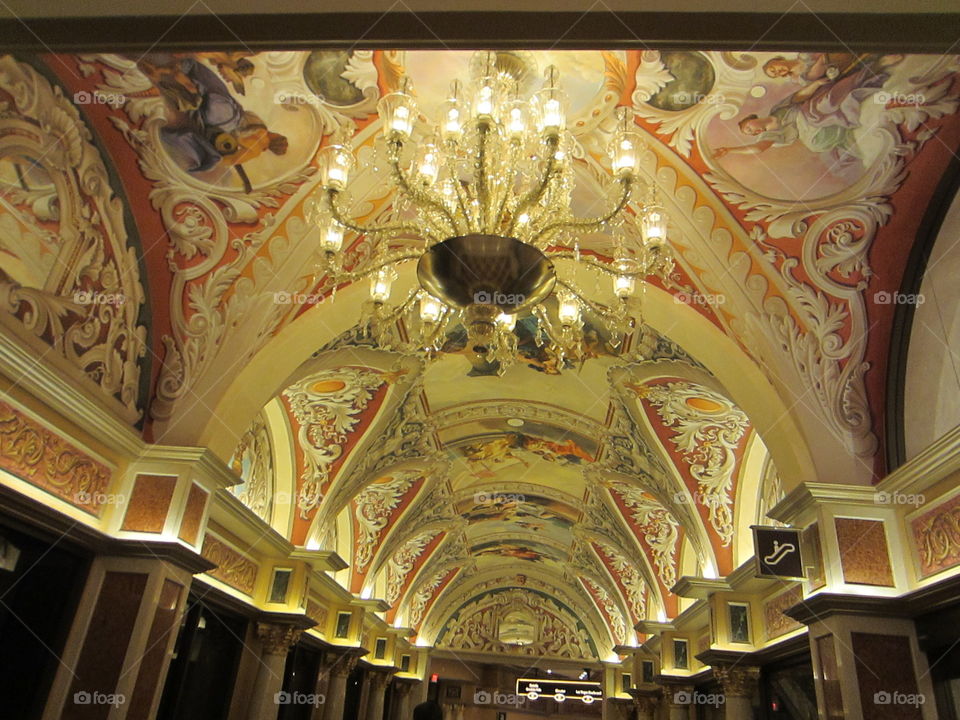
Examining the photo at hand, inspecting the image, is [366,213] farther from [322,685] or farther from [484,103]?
[322,685]

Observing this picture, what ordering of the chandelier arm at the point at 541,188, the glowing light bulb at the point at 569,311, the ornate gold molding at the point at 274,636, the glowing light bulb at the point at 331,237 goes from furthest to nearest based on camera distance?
the ornate gold molding at the point at 274,636 < the glowing light bulb at the point at 569,311 < the glowing light bulb at the point at 331,237 < the chandelier arm at the point at 541,188

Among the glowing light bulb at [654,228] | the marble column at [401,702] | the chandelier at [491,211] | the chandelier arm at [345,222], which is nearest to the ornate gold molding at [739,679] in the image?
the chandelier at [491,211]

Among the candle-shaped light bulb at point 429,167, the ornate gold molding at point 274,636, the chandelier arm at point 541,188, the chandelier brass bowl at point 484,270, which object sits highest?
the candle-shaped light bulb at point 429,167

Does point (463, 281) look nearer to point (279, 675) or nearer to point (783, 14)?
point (783, 14)

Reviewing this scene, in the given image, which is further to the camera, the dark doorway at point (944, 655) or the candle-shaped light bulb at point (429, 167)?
the dark doorway at point (944, 655)

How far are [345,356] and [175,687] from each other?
4.13 m

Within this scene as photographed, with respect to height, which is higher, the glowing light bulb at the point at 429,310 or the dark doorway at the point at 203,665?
the glowing light bulb at the point at 429,310

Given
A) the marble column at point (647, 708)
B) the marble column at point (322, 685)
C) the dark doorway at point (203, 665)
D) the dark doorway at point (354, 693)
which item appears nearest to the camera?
the dark doorway at point (203, 665)

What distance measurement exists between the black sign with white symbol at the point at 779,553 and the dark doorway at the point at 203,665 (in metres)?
6.05

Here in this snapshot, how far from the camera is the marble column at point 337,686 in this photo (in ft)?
42.1

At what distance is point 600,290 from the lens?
7.30 metres

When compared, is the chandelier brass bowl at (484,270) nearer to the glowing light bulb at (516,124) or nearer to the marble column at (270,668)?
the glowing light bulb at (516,124)

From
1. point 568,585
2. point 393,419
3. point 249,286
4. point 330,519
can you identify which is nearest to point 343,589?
point 330,519

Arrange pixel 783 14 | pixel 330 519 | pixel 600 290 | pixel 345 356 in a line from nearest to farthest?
pixel 783 14 < pixel 600 290 < pixel 345 356 < pixel 330 519
